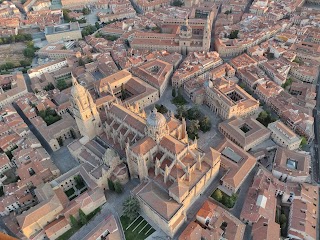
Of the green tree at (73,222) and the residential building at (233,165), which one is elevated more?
the residential building at (233,165)

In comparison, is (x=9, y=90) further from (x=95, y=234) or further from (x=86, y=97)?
(x=95, y=234)

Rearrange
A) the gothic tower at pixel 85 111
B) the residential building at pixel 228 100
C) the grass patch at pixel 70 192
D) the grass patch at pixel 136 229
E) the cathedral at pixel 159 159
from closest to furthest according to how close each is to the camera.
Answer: the cathedral at pixel 159 159, the grass patch at pixel 136 229, the gothic tower at pixel 85 111, the grass patch at pixel 70 192, the residential building at pixel 228 100

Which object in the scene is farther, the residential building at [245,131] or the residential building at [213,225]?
the residential building at [245,131]

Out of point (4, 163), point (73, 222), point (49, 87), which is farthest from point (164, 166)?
point (49, 87)

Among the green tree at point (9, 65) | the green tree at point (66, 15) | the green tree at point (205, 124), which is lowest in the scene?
the green tree at point (205, 124)

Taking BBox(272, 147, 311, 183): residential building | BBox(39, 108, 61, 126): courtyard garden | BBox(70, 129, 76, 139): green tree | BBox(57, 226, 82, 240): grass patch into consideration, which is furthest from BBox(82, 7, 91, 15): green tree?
BBox(272, 147, 311, 183): residential building

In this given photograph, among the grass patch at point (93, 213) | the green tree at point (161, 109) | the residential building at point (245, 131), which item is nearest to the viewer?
the grass patch at point (93, 213)

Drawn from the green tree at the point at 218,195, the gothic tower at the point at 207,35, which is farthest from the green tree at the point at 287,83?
the green tree at the point at 218,195

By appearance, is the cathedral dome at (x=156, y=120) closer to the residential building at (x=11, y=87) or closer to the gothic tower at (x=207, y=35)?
the gothic tower at (x=207, y=35)

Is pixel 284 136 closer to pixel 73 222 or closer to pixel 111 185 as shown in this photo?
pixel 111 185
